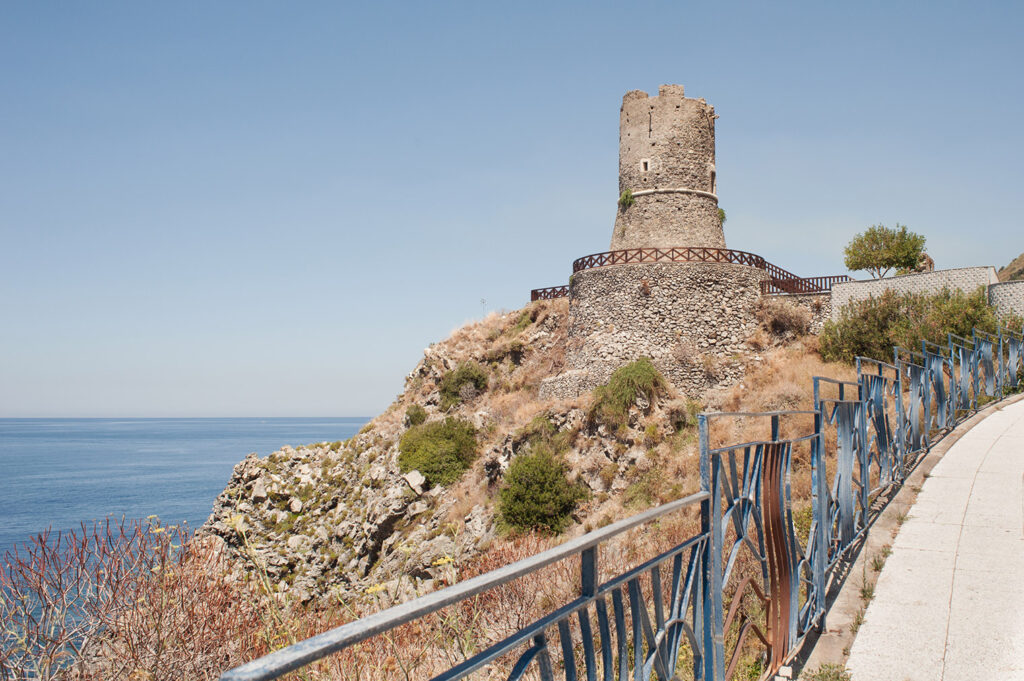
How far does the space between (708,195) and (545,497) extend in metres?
16.2

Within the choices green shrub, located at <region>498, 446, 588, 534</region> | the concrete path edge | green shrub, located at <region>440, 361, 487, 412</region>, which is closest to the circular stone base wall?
green shrub, located at <region>498, 446, 588, 534</region>

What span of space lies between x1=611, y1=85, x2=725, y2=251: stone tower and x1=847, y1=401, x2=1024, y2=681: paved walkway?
20.2 m

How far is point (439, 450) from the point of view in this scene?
27.0m

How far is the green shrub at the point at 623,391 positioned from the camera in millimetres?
23344

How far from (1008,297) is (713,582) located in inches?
938

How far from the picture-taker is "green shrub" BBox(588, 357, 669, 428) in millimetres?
23344

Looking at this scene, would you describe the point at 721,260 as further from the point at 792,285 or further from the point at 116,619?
the point at 116,619

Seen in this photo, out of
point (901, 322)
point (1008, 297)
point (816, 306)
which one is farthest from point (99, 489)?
point (1008, 297)

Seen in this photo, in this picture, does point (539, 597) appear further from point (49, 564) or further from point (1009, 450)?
point (1009, 450)

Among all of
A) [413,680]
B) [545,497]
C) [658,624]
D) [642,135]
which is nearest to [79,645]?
[413,680]

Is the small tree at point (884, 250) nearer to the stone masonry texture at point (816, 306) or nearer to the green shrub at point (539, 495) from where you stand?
the stone masonry texture at point (816, 306)

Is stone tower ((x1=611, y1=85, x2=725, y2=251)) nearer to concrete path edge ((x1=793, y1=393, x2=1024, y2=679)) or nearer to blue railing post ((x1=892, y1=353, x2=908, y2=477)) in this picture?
concrete path edge ((x1=793, y1=393, x2=1024, y2=679))

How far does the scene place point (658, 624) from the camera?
3248 mm

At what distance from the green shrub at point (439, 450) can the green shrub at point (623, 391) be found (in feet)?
19.5
